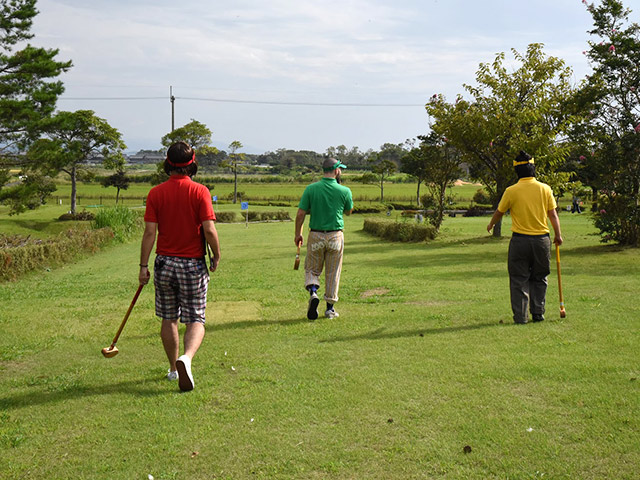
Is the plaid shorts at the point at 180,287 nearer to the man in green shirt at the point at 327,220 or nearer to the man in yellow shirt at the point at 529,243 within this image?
the man in green shirt at the point at 327,220

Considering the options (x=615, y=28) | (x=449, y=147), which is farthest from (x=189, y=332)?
(x=449, y=147)

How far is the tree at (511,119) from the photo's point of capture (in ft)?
69.6

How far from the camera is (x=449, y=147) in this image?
83.3 ft

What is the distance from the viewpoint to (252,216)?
4434 centimetres

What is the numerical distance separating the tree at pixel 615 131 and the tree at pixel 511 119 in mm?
3820

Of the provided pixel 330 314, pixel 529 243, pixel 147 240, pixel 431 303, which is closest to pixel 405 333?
pixel 330 314

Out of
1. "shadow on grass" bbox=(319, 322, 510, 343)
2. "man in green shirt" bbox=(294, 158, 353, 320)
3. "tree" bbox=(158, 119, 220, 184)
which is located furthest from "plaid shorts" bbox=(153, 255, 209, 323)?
"tree" bbox=(158, 119, 220, 184)

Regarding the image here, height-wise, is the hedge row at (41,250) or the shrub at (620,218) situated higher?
the shrub at (620,218)

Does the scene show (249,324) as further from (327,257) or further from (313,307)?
(327,257)

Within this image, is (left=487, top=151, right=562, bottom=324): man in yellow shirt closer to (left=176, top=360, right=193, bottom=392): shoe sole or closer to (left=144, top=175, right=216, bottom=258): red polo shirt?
(left=144, top=175, right=216, bottom=258): red polo shirt

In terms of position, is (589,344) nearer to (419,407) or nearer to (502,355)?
(502,355)

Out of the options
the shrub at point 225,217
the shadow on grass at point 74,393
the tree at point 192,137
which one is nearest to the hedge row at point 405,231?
the shadow on grass at point 74,393

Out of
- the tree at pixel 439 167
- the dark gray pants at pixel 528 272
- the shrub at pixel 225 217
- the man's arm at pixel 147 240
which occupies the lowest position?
the shrub at pixel 225 217

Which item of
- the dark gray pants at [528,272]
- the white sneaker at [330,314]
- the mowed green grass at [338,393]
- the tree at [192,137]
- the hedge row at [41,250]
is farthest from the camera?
the tree at [192,137]
